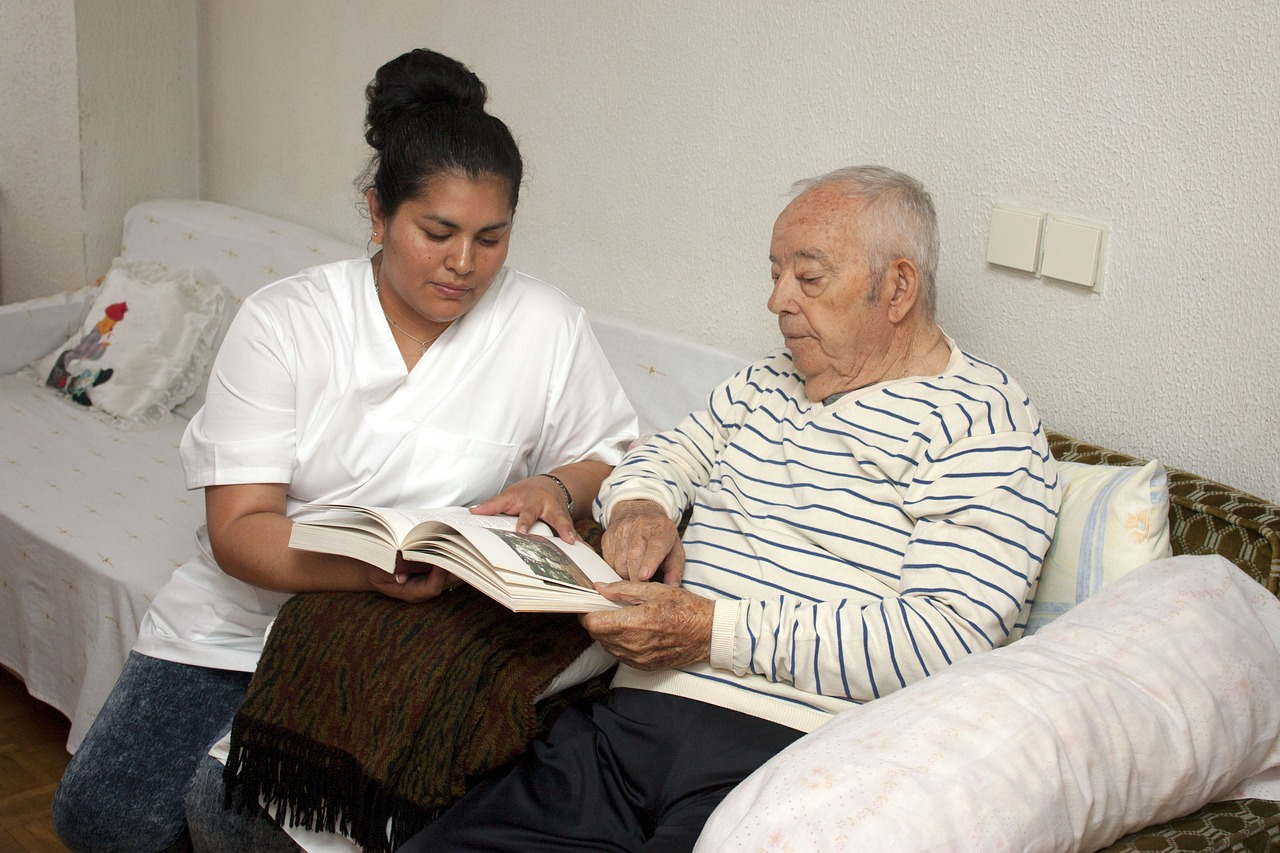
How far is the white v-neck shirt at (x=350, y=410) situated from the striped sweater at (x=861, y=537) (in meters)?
0.23

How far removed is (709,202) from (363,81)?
111cm

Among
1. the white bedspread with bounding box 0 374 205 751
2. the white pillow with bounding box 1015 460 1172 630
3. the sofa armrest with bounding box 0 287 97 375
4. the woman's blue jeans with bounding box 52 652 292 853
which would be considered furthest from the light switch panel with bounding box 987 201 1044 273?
the sofa armrest with bounding box 0 287 97 375

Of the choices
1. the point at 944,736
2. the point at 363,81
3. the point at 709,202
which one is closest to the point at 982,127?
the point at 709,202

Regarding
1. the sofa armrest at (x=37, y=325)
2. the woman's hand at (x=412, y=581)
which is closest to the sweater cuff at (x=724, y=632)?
the woman's hand at (x=412, y=581)

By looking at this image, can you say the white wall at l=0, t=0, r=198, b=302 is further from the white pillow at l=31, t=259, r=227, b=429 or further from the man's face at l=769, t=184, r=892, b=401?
the man's face at l=769, t=184, r=892, b=401

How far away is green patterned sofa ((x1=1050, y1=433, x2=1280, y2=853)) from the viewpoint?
1153 millimetres

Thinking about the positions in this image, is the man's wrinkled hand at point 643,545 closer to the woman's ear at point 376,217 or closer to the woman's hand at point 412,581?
the woman's hand at point 412,581

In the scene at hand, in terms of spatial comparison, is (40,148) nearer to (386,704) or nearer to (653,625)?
(386,704)

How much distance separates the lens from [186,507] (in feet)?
7.77

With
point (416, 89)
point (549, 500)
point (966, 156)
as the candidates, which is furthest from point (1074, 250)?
point (416, 89)

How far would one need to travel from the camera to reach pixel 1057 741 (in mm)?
1058

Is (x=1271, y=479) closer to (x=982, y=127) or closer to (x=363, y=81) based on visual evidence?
(x=982, y=127)

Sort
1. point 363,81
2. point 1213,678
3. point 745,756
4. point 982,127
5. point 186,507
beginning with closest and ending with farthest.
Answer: point 1213,678 < point 745,756 < point 982,127 < point 186,507 < point 363,81

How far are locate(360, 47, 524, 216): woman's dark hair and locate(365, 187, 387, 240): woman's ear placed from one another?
1 cm
